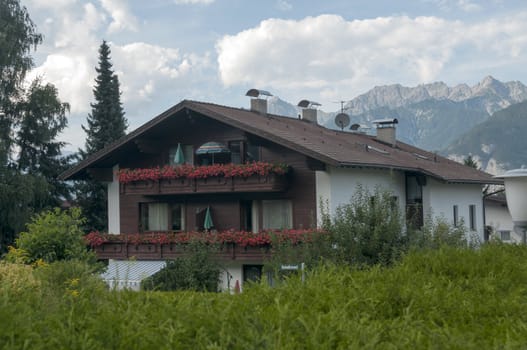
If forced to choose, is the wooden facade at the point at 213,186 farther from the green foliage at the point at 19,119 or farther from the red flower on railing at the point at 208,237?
the green foliage at the point at 19,119

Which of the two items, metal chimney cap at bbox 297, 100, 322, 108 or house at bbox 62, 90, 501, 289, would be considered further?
metal chimney cap at bbox 297, 100, 322, 108

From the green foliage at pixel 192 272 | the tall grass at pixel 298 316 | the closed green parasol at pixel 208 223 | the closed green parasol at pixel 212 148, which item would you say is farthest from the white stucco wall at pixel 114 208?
the tall grass at pixel 298 316

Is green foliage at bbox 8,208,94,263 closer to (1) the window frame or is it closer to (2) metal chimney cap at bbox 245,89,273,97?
(2) metal chimney cap at bbox 245,89,273,97

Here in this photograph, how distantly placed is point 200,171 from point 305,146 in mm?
3933

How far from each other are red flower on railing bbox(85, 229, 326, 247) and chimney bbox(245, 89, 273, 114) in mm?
7783

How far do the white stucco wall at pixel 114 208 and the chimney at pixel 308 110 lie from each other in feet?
33.0

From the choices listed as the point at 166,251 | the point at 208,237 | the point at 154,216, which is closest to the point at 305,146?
the point at 208,237

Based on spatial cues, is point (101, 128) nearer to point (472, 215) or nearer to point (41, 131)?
point (41, 131)

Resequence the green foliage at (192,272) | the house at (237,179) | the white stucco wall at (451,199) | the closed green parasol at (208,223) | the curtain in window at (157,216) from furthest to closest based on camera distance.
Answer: the white stucco wall at (451,199) → the curtain in window at (157,216) → the closed green parasol at (208,223) → the house at (237,179) → the green foliage at (192,272)

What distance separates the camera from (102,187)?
39.8 metres

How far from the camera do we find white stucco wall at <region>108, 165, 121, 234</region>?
2952 centimetres

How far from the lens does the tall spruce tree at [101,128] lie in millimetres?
39719

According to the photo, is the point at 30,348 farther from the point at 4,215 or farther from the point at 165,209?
the point at 4,215

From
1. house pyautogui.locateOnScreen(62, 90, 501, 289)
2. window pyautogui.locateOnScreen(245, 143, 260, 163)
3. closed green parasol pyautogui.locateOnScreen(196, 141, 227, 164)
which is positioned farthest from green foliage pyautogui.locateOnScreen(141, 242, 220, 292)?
window pyautogui.locateOnScreen(245, 143, 260, 163)
